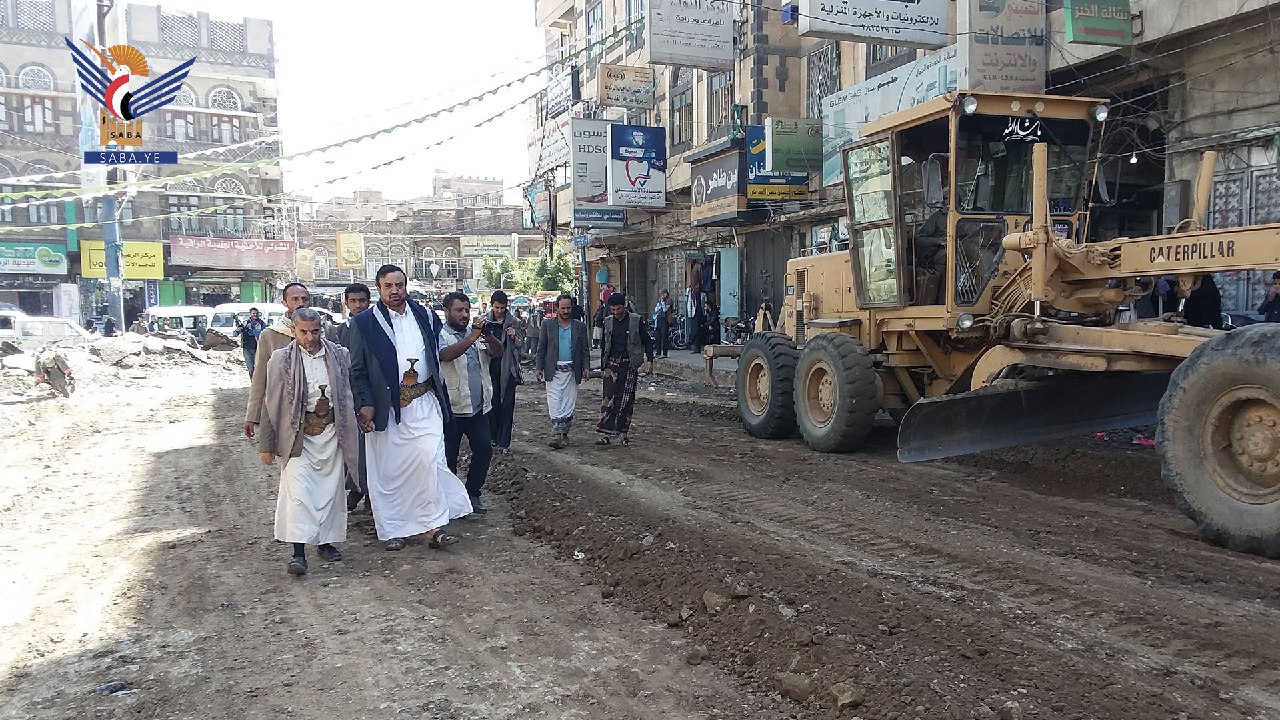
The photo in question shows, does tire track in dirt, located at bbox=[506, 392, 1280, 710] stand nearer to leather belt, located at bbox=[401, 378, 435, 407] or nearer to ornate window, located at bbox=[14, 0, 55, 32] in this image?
leather belt, located at bbox=[401, 378, 435, 407]

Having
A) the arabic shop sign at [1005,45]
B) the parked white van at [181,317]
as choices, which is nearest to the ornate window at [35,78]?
the parked white van at [181,317]

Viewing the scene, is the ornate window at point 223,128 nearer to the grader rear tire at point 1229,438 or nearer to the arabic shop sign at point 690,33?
the arabic shop sign at point 690,33

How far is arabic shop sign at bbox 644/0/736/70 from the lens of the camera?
19766mm

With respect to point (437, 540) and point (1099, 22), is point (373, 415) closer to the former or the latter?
point (437, 540)

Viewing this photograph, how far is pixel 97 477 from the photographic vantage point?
968 centimetres

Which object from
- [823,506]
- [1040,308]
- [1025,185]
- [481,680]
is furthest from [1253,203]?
[481,680]

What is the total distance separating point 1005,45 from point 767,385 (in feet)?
19.9

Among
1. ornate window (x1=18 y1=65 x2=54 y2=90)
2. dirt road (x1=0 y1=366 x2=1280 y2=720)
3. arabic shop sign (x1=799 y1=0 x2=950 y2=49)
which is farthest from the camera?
ornate window (x1=18 y1=65 x2=54 y2=90)

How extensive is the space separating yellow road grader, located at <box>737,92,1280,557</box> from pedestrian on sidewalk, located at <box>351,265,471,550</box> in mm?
3393

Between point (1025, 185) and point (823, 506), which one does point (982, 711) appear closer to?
point (823, 506)

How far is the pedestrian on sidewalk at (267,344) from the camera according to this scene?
18.4ft

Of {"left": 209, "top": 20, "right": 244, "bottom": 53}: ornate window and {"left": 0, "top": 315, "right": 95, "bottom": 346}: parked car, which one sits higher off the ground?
{"left": 209, "top": 20, "right": 244, "bottom": 53}: ornate window

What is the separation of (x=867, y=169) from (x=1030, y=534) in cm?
412

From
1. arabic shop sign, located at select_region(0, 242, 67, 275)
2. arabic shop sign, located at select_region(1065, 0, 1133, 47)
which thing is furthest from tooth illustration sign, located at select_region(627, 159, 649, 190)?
arabic shop sign, located at select_region(0, 242, 67, 275)
